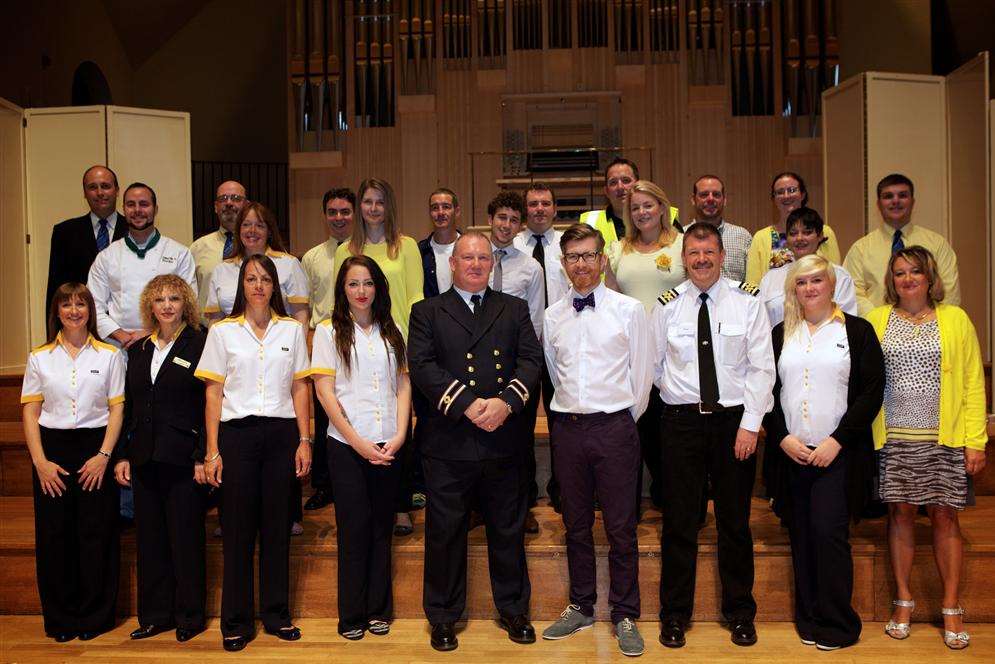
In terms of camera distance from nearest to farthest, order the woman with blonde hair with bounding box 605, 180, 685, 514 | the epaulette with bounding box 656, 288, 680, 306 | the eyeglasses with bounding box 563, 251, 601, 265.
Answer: the eyeglasses with bounding box 563, 251, 601, 265 < the epaulette with bounding box 656, 288, 680, 306 < the woman with blonde hair with bounding box 605, 180, 685, 514

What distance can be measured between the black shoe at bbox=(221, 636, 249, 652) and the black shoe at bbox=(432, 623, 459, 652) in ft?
2.36

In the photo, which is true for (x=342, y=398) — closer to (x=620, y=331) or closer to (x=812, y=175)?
(x=620, y=331)

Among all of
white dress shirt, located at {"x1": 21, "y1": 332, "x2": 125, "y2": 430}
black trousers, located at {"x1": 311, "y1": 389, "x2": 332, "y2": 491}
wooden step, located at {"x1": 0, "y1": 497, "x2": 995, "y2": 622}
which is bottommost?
wooden step, located at {"x1": 0, "y1": 497, "x2": 995, "y2": 622}

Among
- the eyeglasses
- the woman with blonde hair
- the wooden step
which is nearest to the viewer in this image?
the eyeglasses

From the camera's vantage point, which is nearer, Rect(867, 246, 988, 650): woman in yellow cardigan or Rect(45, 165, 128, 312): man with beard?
Rect(867, 246, 988, 650): woman in yellow cardigan

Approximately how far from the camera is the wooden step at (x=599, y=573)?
3619mm

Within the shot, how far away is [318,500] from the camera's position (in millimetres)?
4203

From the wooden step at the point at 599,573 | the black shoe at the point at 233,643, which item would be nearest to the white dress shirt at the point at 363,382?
the wooden step at the point at 599,573

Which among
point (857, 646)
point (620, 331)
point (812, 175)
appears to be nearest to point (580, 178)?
point (812, 175)

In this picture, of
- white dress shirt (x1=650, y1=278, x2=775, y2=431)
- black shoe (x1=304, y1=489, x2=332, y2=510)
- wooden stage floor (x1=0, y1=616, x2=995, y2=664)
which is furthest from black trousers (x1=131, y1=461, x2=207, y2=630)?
white dress shirt (x1=650, y1=278, x2=775, y2=431)

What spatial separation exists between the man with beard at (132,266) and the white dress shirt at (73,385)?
0.55m

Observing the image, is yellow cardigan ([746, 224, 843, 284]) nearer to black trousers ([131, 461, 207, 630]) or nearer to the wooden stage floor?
the wooden stage floor

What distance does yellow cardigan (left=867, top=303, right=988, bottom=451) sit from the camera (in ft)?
10.9

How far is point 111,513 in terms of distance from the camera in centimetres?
362
